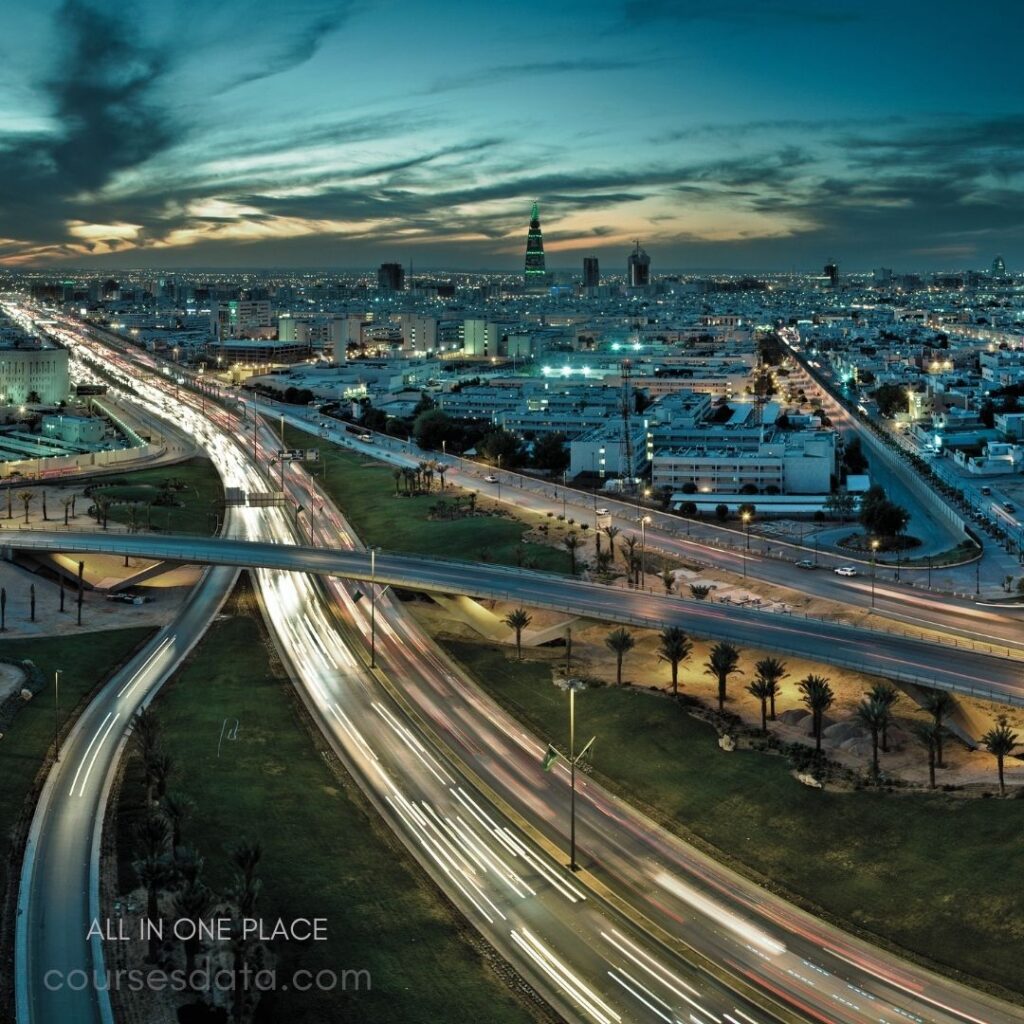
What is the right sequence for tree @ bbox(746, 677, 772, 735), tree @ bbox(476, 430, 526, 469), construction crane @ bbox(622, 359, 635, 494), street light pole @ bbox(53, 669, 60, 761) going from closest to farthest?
street light pole @ bbox(53, 669, 60, 761), tree @ bbox(746, 677, 772, 735), construction crane @ bbox(622, 359, 635, 494), tree @ bbox(476, 430, 526, 469)

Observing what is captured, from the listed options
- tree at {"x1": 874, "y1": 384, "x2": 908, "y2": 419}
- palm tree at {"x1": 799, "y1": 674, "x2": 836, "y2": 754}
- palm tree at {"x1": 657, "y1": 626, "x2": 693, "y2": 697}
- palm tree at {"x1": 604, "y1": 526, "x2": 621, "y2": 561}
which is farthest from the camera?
tree at {"x1": 874, "y1": 384, "x2": 908, "y2": 419}

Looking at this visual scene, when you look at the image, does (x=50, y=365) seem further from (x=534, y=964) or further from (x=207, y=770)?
(x=534, y=964)

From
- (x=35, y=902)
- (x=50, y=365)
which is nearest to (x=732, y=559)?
(x=35, y=902)

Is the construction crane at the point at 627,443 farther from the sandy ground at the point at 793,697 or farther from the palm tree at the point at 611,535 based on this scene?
the sandy ground at the point at 793,697

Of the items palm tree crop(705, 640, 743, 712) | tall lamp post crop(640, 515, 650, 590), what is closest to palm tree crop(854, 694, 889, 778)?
palm tree crop(705, 640, 743, 712)

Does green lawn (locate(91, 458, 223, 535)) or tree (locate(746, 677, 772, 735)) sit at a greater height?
green lawn (locate(91, 458, 223, 535))

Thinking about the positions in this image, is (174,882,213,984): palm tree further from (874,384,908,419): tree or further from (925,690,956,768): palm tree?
(874,384,908,419): tree

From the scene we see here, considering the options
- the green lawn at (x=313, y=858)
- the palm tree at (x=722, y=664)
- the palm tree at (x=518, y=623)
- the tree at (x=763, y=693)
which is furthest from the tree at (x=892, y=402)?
the green lawn at (x=313, y=858)

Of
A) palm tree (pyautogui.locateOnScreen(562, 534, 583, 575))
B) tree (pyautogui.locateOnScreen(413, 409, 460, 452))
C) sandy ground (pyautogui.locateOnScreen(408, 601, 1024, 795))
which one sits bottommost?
sandy ground (pyautogui.locateOnScreen(408, 601, 1024, 795))
